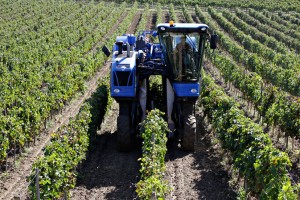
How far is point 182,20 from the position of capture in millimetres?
48250

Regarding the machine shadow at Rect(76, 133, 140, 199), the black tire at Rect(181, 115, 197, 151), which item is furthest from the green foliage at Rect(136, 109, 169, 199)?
the black tire at Rect(181, 115, 197, 151)

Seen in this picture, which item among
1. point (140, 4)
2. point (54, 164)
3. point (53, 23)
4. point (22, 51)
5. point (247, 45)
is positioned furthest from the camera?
point (140, 4)

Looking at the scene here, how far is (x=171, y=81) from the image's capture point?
13.2 metres

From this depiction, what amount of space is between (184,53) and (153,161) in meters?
→ 3.73

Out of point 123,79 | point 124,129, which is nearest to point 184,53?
point 123,79

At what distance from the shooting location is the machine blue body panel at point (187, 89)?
1285 cm

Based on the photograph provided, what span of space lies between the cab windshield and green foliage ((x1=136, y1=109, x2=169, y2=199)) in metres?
1.40

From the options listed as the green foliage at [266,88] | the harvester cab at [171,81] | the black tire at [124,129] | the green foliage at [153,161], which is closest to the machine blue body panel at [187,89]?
the harvester cab at [171,81]

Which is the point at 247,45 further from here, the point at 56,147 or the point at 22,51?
the point at 56,147

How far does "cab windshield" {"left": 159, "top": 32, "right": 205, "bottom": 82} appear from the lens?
493 inches

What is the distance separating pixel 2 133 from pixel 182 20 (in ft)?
124

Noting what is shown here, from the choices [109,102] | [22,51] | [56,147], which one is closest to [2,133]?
[56,147]

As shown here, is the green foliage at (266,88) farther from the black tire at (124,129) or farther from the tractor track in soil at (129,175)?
the black tire at (124,129)

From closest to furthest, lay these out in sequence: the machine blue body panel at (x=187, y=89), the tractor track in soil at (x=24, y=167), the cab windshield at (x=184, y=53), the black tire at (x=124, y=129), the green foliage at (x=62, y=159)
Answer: the green foliage at (x=62, y=159), the tractor track in soil at (x=24, y=167), the cab windshield at (x=184, y=53), the machine blue body panel at (x=187, y=89), the black tire at (x=124, y=129)
